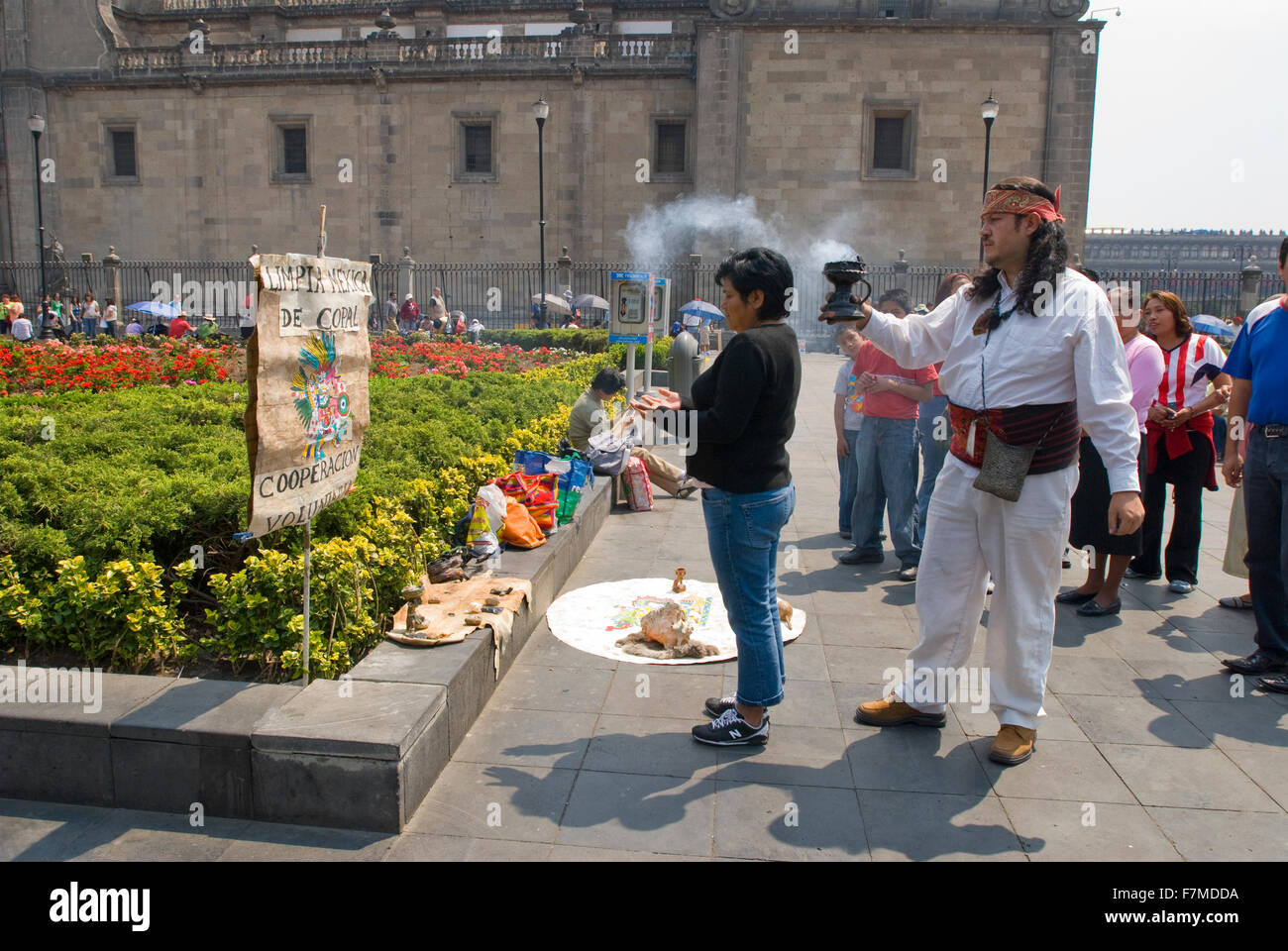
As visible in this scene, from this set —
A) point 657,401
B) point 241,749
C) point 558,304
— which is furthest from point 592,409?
point 558,304

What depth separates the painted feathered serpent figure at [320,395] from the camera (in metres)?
3.67

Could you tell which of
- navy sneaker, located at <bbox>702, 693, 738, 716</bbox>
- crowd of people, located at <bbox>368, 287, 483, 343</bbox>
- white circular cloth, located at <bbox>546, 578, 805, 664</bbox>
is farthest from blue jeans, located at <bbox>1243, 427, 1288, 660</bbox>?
crowd of people, located at <bbox>368, 287, 483, 343</bbox>

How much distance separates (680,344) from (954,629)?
336 inches

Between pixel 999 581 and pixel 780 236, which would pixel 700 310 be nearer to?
pixel 780 236

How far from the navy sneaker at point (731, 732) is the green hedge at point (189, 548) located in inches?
59.9

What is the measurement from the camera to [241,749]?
10.8 feet

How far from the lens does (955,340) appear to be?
3.94 metres

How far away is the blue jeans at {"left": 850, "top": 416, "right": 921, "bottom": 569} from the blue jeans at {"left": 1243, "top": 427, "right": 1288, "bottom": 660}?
1982 mm

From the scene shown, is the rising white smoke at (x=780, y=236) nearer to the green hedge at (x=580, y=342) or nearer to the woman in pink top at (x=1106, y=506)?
the green hedge at (x=580, y=342)

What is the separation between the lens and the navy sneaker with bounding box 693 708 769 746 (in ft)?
12.8

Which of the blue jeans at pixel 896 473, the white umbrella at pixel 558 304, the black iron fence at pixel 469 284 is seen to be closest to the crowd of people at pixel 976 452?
the blue jeans at pixel 896 473

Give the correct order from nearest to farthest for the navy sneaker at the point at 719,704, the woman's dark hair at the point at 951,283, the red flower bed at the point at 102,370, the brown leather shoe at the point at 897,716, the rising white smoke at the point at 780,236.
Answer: the navy sneaker at the point at 719,704 → the brown leather shoe at the point at 897,716 → the woman's dark hair at the point at 951,283 → the red flower bed at the point at 102,370 → the rising white smoke at the point at 780,236

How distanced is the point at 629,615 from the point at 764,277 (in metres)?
2.50

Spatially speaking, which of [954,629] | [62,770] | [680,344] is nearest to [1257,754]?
[954,629]
